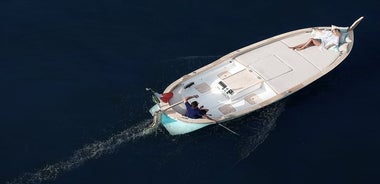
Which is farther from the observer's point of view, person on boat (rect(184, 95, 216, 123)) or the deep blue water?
person on boat (rect(184, 95, 216, 123))

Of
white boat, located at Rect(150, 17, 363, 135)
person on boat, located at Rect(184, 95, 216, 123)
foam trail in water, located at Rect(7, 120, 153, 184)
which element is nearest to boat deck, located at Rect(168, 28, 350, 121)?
white boat, located at Rect(150, 17, 363, 135)

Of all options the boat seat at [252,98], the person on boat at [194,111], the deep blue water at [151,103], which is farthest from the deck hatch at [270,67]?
the person on boat at [194,111]

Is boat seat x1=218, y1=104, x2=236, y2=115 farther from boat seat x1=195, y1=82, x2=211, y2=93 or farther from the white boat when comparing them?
boat seat x1=195, y1=82, x2=211, y2=93

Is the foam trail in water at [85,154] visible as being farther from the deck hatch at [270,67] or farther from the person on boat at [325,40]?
the person on boat at [325,40]

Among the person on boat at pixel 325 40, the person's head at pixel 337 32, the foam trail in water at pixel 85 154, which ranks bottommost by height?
the foam trail in water at pixel 85 154

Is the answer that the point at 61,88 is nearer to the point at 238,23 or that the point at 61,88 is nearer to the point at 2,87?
the point at 2,87

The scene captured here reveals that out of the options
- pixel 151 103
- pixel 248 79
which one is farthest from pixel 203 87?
pixel 151 103

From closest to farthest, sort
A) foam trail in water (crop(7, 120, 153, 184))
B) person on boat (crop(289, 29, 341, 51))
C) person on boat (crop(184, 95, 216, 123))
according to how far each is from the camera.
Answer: foam trail in water (crop(7, 120, 153, 184))
person on boat (crop(184, 95, 216, 123))
person on boat (crop(289, 29, 341, 51))
